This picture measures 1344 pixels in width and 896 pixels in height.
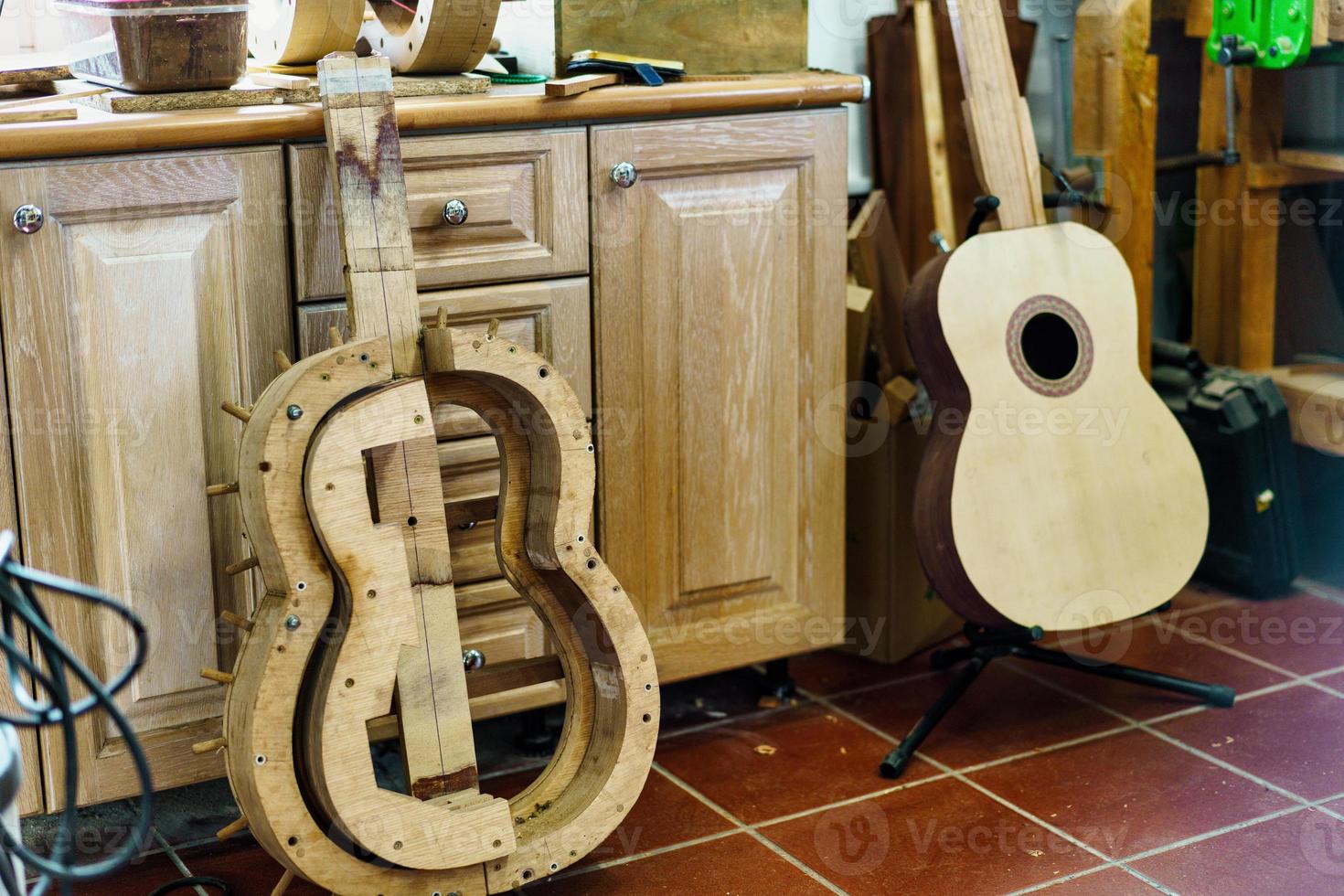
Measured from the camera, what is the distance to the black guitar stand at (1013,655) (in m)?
2.23

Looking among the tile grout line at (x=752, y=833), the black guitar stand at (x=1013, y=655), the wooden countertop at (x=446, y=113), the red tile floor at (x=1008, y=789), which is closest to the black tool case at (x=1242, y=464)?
the red tile floor at (x=1008, y=789)

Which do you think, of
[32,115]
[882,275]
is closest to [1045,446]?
[882,275]

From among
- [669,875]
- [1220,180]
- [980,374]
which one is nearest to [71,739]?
[669,875]

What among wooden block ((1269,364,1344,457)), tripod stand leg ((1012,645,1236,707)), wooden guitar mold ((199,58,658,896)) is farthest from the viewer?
wooden block ((1269,364,1344,457))

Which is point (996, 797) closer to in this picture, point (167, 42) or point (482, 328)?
point (482, 328)

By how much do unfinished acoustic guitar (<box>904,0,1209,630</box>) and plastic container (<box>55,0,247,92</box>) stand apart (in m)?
1.00

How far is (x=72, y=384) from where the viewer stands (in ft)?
5.75

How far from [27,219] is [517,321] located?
604 millimetres

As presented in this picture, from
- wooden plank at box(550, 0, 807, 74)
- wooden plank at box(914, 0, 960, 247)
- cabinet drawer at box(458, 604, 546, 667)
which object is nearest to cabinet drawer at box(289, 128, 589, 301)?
wooden plank at box(550, 0, 807, 74)

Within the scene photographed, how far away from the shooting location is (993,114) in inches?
88.4

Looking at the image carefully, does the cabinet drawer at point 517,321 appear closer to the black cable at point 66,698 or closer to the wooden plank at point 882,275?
the wooden plank at point 882,275

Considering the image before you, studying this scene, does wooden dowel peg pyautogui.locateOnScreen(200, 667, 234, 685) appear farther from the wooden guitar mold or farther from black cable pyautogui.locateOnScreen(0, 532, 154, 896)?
black cable pyautogui.locateOnScreen(0, 532, 154, 896)

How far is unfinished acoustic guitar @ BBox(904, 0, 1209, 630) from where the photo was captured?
7.04ft

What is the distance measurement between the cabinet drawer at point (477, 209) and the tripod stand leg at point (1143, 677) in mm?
952
